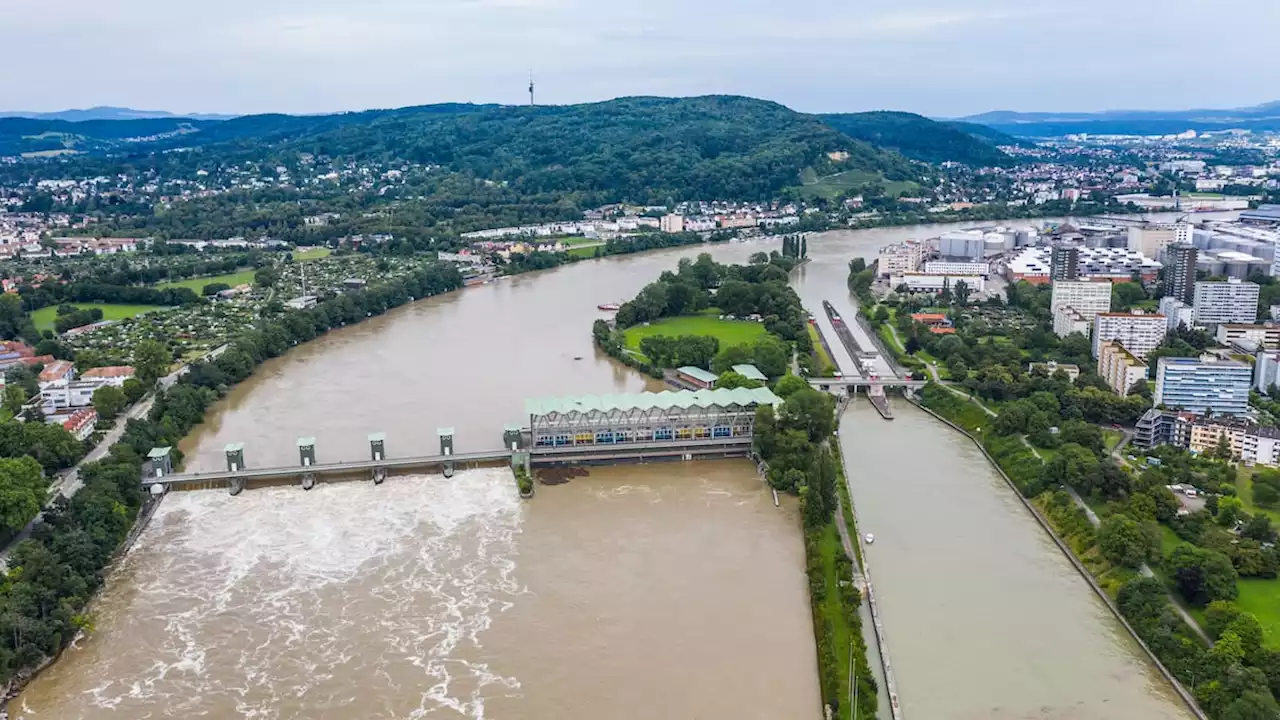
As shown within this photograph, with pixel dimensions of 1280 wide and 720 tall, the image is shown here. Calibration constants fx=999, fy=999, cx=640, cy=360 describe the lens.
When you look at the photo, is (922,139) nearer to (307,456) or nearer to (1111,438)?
(1111,438)

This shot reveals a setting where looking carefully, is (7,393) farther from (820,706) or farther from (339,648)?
(820,706)

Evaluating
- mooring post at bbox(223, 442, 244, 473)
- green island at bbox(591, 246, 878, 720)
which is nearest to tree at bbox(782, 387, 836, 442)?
green island at bbox(591, 246, 878, 720)

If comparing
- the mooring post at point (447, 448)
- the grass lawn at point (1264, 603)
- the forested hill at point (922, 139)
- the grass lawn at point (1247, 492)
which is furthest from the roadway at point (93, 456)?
the forested hill at point (922, 139)

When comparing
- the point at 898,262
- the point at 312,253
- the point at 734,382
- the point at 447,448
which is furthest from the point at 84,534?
the point at 312,253

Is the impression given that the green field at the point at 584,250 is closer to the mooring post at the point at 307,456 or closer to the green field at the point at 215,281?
the green field at the point at 215,281

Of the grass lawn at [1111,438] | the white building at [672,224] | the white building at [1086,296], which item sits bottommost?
the grass lawn at [1111,438]

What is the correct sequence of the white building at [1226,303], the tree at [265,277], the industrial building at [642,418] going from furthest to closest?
the tree at [265,277] → the white building at [1226,303] → the industrial building at [642,418]

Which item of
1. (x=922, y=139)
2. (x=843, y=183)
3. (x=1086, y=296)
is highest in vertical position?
(x=922, y=139)

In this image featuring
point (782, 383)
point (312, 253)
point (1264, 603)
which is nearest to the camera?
point (1264, 603)
